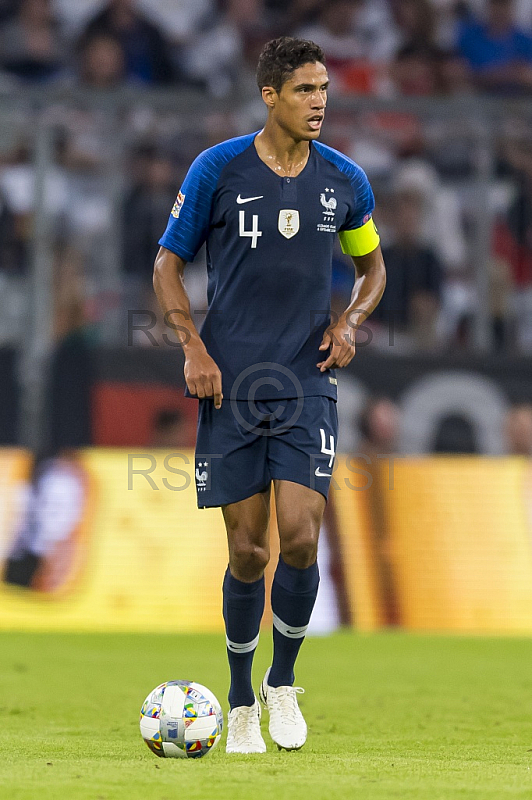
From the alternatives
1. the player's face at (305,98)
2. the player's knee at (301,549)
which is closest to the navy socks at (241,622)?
the player's knee at (301,549)

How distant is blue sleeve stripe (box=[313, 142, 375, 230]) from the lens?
18.0ft

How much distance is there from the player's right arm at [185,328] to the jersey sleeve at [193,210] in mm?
53

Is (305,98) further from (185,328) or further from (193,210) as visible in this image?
(185,328)

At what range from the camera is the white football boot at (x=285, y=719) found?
16.5 feet

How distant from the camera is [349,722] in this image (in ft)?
19.9

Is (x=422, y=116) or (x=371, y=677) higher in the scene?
(x=422, y=116)

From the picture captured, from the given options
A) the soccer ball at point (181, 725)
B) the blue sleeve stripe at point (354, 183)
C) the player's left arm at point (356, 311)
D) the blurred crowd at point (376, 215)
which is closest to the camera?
the soccer ball at point (181, 725)

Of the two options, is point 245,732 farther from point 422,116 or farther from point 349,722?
point 422,116

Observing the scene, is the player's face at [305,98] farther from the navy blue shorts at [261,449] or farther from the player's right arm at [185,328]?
the navy blue shorts at [261,449]

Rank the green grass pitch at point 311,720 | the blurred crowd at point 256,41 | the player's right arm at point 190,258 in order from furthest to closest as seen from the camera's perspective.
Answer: the blurred crowd at point 256,41 < the player's right arm at point 190,258 < the green grass pitch at point 311,720

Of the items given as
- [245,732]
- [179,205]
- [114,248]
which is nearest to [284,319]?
[179,205]

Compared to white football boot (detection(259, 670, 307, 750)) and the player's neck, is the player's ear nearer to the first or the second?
the player's neck

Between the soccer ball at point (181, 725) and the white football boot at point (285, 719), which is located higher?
the soccer ball at point (181, 725)

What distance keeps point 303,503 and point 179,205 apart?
133 cm
